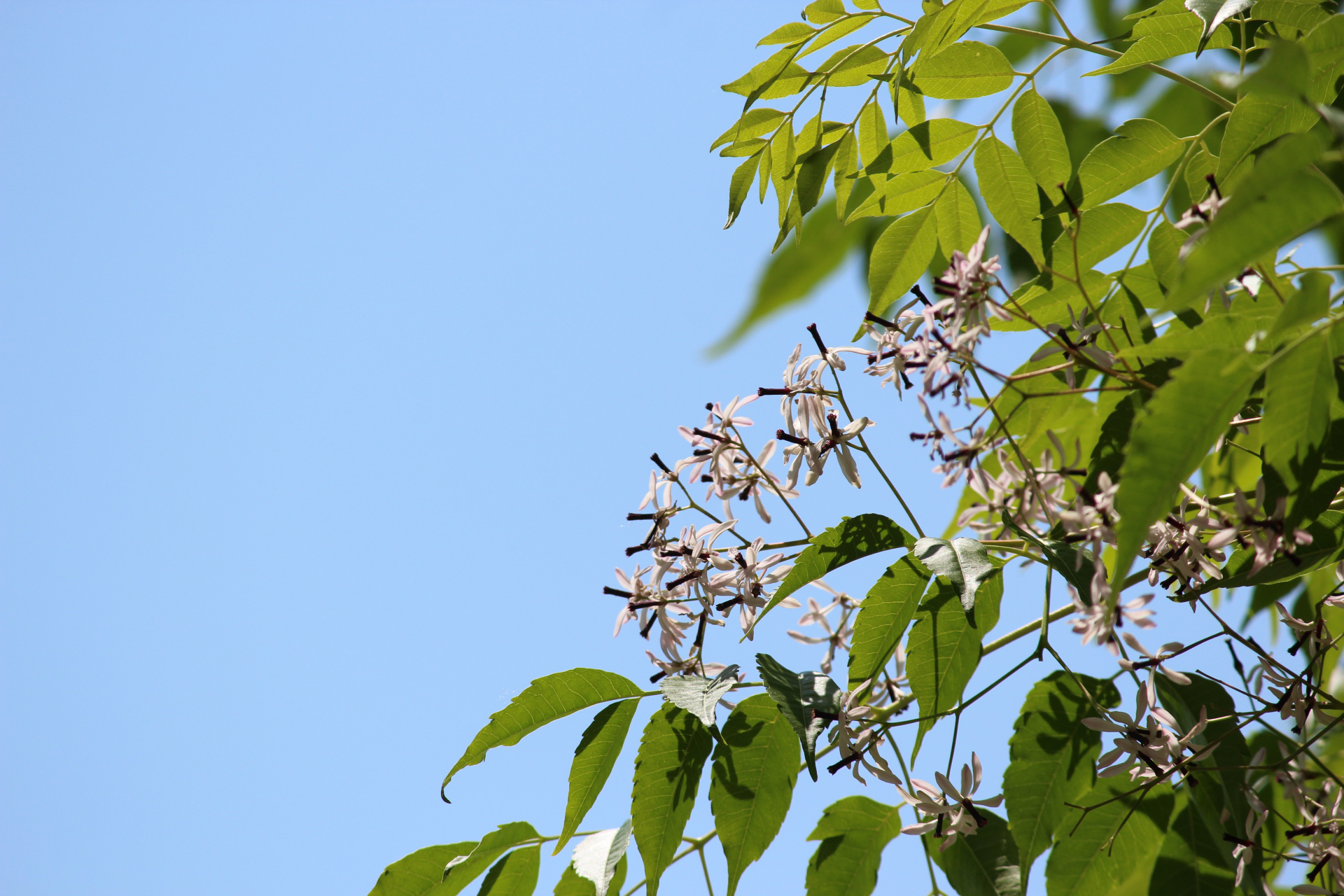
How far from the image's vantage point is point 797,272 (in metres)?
1.76

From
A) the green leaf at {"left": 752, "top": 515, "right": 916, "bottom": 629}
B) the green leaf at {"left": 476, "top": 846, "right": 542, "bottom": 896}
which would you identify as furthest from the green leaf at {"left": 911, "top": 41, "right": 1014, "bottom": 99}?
the green leaf at {"left": 476, "top": 846, "right": 542, "bottom": 896}

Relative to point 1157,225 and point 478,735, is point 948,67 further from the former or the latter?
point 478,735

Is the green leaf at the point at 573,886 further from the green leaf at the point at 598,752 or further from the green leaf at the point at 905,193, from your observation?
the green leaf at the point at 905,193

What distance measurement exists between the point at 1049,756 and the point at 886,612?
0.23 m

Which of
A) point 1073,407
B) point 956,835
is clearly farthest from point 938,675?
point 1073,407

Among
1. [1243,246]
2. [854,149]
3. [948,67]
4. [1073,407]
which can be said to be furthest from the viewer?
[1073,407]

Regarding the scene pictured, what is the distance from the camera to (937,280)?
2.74 ft

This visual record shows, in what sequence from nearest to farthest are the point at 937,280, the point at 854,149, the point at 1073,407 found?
the point at 937,280, the point at 854,149, the point at 1073,407

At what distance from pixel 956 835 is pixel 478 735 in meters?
0.51

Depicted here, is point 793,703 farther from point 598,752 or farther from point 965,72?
point 965,72

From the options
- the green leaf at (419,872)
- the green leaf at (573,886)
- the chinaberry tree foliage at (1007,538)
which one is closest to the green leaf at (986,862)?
the chinaberry tree foliage at (1007,538)

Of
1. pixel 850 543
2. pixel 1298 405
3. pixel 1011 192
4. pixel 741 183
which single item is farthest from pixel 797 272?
pixel 1298 405

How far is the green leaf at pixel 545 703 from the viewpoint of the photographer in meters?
1.04

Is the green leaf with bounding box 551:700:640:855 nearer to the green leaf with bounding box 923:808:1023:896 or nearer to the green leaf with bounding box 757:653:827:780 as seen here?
the green leaf with bounding box 757:653:827:780
